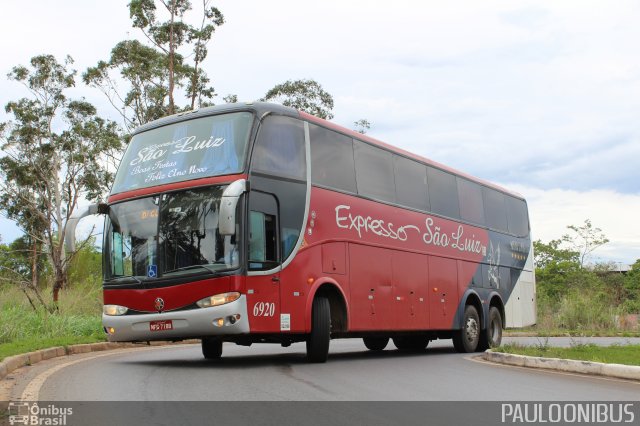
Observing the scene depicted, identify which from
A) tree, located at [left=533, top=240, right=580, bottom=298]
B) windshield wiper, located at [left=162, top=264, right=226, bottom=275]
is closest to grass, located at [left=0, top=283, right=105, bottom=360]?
windshield wiper, located at [left=162, top=264, right=226, bottom=275]

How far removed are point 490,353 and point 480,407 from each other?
7.09m

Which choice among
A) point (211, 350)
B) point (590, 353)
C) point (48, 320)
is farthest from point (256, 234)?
point (48, 320)

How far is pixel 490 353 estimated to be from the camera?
14.8 metres

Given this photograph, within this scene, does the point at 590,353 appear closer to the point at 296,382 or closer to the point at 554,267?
the point at 296,382

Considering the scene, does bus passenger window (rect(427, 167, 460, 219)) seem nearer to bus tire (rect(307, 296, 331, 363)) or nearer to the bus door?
bus tire (rect(307, 296, 331, 363))

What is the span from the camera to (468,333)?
18.5m

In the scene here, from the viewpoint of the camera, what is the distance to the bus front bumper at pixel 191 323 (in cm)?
1138

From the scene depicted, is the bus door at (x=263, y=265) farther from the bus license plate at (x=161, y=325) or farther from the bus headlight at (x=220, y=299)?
the bus license plate at (x=161, y=325)

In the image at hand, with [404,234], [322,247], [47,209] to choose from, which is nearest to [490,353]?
[404,234]

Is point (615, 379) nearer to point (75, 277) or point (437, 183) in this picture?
point (437, 183)

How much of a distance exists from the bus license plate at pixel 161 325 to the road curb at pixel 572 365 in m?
5.92

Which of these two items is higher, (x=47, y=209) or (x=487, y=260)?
(x=47, y=209)

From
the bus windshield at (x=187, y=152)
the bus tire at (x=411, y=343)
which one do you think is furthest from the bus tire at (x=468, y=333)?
the bus windshield at (x=187, y=152)

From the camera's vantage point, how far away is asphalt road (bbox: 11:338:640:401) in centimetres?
866
